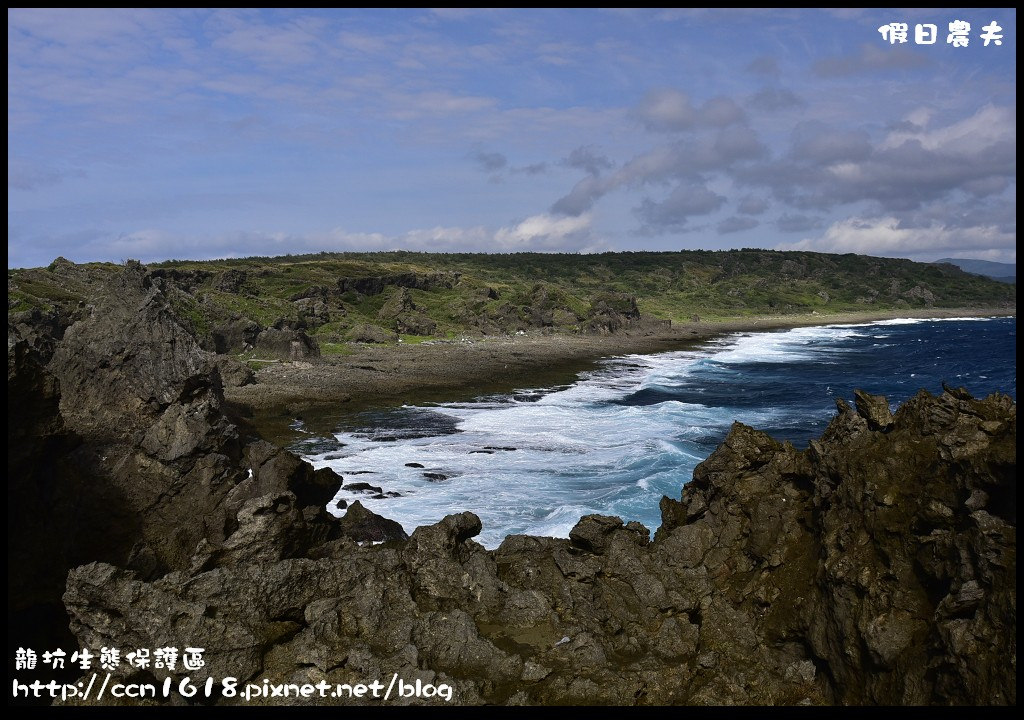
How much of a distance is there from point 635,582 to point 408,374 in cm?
5840

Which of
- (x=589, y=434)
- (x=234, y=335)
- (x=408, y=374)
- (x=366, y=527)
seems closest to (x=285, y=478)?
(x=366, y=527)

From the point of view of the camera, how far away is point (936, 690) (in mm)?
11656

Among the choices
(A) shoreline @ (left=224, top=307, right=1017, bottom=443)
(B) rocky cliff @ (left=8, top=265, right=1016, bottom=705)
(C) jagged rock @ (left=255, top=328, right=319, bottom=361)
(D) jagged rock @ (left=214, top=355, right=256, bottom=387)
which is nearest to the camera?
(B) rocky cliff @ (left=8, top=265, right=1016, bottom=705)

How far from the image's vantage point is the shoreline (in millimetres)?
52844

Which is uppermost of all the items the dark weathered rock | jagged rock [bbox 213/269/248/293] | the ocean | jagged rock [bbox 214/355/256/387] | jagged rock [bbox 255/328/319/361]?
jagged rock [bbox 213/269/248/293]

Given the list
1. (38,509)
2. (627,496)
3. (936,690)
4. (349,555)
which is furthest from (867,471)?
(38,509)

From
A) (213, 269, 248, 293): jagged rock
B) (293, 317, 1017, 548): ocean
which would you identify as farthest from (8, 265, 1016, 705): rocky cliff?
(213, 269, 248, 293): jagged rock

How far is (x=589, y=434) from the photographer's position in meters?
45.6

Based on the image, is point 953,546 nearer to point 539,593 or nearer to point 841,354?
point 539,593

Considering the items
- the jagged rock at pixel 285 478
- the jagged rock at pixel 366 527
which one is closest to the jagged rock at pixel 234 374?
the jagged rock at pixel 285 478

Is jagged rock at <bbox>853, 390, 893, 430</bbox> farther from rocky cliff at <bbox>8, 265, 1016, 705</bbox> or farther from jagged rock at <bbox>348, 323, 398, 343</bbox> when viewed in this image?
jagged rock at <bbox>348, 323, 398, 343</bbox>

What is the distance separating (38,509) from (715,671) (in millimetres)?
16642

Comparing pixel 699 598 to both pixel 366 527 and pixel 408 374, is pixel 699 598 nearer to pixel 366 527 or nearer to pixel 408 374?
pixel 366 527

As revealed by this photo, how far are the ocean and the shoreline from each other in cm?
379
